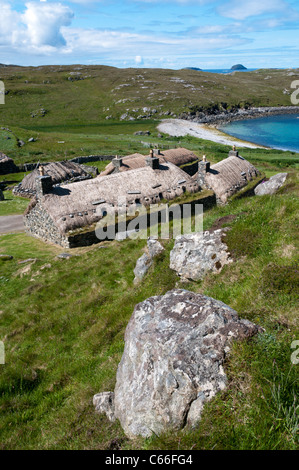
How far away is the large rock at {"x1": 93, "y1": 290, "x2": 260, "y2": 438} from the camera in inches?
223

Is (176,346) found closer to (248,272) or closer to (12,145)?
(248,272)

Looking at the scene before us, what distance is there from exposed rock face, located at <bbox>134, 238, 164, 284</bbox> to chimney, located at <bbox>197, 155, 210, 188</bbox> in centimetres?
1794

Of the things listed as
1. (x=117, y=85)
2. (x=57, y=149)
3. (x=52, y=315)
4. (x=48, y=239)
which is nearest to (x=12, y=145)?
(x=57, y=149)

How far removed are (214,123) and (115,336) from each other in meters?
131

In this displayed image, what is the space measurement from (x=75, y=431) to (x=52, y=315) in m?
7.87

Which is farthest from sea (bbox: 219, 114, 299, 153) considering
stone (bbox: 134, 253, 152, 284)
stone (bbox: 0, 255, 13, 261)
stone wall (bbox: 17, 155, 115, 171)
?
stone (bbox: 134, 253, 152, 284)

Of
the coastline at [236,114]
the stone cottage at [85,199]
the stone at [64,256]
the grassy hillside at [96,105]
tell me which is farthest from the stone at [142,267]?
the coastline at [236,114]

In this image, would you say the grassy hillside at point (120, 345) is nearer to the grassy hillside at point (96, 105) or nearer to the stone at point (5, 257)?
the stone at point (5, 257)

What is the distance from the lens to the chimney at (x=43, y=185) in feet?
79.4

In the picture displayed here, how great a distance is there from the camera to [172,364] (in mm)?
5914

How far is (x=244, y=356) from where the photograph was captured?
229 inches

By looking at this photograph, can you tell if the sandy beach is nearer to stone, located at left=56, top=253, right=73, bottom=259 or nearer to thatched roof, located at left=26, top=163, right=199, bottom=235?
thatched roof, located at left=26, top=163, right=199, bottom=235

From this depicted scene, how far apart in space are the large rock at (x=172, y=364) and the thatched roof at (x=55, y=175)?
37659mm

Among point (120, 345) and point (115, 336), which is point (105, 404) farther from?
point (115, 336)
